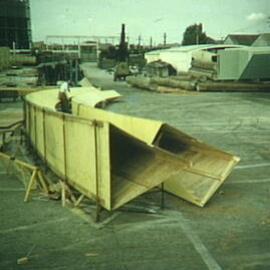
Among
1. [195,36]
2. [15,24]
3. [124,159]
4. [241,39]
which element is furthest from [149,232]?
[195,36]

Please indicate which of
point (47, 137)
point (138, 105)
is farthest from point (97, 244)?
point (138, 105)

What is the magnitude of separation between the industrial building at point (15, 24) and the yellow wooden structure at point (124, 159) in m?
76.7

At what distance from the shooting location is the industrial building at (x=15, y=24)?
85125 millimetres

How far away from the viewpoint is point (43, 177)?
37.9ft

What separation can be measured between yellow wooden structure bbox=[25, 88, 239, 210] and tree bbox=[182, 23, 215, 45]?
106567 mm

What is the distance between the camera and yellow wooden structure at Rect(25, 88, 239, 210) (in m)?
9.78

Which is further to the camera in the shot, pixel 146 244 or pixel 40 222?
pixel 40 222

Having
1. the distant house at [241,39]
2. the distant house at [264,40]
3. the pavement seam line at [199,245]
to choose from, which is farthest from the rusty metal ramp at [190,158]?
the distant house at [241,39]

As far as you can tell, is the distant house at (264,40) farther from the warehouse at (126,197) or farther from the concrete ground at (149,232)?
the concrete ground at (149,232)

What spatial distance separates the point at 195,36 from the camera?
396ft

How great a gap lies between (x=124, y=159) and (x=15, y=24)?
81.6 metres

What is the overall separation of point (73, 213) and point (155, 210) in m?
1.69

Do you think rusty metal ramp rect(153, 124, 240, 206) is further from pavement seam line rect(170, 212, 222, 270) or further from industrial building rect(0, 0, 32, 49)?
industrial building rect(0, 0, 32, 49)

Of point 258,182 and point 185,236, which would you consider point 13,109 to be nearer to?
point 258,182
